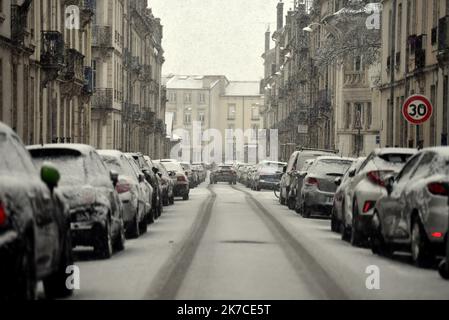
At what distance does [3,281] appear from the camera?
8766 millimetres

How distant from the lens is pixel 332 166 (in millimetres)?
29672

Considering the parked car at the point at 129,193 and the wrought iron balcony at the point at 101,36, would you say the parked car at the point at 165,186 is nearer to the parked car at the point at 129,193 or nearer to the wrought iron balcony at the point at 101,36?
the parked car at the point at 129,193

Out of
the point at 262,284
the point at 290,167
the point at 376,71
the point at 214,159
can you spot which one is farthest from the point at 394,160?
the point at 214,159

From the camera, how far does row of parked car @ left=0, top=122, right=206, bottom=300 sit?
29.7 feet

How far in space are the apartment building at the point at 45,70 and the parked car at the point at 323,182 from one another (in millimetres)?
11352

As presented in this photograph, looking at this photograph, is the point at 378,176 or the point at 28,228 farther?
the point at 378,176

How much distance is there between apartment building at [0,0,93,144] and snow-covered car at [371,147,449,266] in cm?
2145

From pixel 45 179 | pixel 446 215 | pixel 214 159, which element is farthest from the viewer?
pixel 214 159

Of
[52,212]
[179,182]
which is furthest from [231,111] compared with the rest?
[52,212]

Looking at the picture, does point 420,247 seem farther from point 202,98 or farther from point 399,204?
point 202,98

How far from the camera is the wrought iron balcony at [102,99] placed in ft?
234

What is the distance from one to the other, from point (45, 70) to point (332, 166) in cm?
1803
